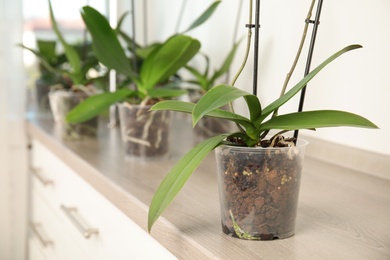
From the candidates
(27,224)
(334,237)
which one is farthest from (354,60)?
(27,224)

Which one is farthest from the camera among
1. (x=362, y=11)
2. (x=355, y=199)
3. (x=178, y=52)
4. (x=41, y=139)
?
(x=41, y=139)

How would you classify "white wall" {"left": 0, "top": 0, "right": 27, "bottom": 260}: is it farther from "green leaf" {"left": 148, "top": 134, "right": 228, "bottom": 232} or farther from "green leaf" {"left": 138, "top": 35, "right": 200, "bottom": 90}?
"green leaf" {"left": 148, "top": 134, "right": 228, "bottom": 232}

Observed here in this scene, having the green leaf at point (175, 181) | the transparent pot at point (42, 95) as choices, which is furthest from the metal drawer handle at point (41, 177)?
the green leaf at point (175, 181)

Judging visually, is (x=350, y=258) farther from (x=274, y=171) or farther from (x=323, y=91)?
(x=323, y=91)

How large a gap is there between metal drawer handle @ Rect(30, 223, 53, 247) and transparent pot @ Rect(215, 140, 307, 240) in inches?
35.2

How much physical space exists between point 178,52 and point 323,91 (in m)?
0.29

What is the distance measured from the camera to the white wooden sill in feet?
2.17

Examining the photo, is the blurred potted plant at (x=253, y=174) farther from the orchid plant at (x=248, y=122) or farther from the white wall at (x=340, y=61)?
the white wall at (x=340, y=61)

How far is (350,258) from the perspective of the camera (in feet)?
2.07

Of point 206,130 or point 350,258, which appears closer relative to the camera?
point 350,258

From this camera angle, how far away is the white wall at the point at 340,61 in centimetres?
97

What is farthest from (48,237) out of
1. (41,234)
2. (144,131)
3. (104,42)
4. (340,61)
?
(340,61)

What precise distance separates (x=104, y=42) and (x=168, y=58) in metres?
0.13

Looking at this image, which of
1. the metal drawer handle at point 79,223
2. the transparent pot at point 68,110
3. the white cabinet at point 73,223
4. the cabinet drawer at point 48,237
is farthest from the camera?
the transparent pot at point 68,110
